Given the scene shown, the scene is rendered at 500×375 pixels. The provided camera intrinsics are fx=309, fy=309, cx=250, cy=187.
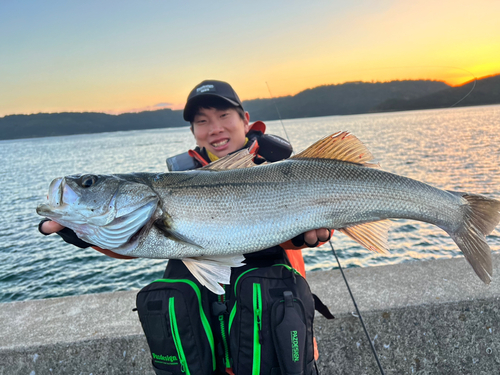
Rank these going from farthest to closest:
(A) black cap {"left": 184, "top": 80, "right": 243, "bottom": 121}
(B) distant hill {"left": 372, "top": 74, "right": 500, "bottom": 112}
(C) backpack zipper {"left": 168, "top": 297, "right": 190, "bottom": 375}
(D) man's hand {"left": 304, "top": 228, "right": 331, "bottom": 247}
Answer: (B) distant hill {"left": 372, "top": 74, "right": 500, "bottom": 112} < (A) black cap {"left": 184, "top": 80, "right": 243, "bottom": 121} < (D) man's hand {"left": 304, "top": 228, "right": 331, "bottom": 247} < (C) backpack zipper {"left": 168, "top": 297, "right": 190, "bottom": 375}

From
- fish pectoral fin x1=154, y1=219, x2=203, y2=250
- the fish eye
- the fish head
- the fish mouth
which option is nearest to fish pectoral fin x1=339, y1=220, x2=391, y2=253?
fish pectoral fin x1=154, y1=219, x2=203, y2=250

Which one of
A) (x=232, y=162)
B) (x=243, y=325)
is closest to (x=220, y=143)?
(x=232, y=162)

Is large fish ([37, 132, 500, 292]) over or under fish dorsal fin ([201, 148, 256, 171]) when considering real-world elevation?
under

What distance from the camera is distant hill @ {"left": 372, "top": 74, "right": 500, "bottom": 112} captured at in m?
4.79

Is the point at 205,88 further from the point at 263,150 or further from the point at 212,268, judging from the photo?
the point at 212,268

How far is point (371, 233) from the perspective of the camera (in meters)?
2.46

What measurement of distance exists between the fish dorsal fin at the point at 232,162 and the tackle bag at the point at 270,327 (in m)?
0.90

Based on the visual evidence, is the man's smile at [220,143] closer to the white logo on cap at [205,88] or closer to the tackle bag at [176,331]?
the white logo on cap at [205,88]

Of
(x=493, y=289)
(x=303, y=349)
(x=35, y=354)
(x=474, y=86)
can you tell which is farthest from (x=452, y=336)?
(x=474, y=86)

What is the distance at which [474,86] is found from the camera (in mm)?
4844

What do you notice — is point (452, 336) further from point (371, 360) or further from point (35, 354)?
point (35, 354)

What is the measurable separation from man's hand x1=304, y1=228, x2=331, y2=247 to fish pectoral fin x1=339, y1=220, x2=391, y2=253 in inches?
6.4

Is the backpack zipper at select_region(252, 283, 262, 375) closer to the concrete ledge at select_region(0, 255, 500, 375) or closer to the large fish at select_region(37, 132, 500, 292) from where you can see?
the large fish at select_region(37, 132, 500, 292)

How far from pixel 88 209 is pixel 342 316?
7.49ft
